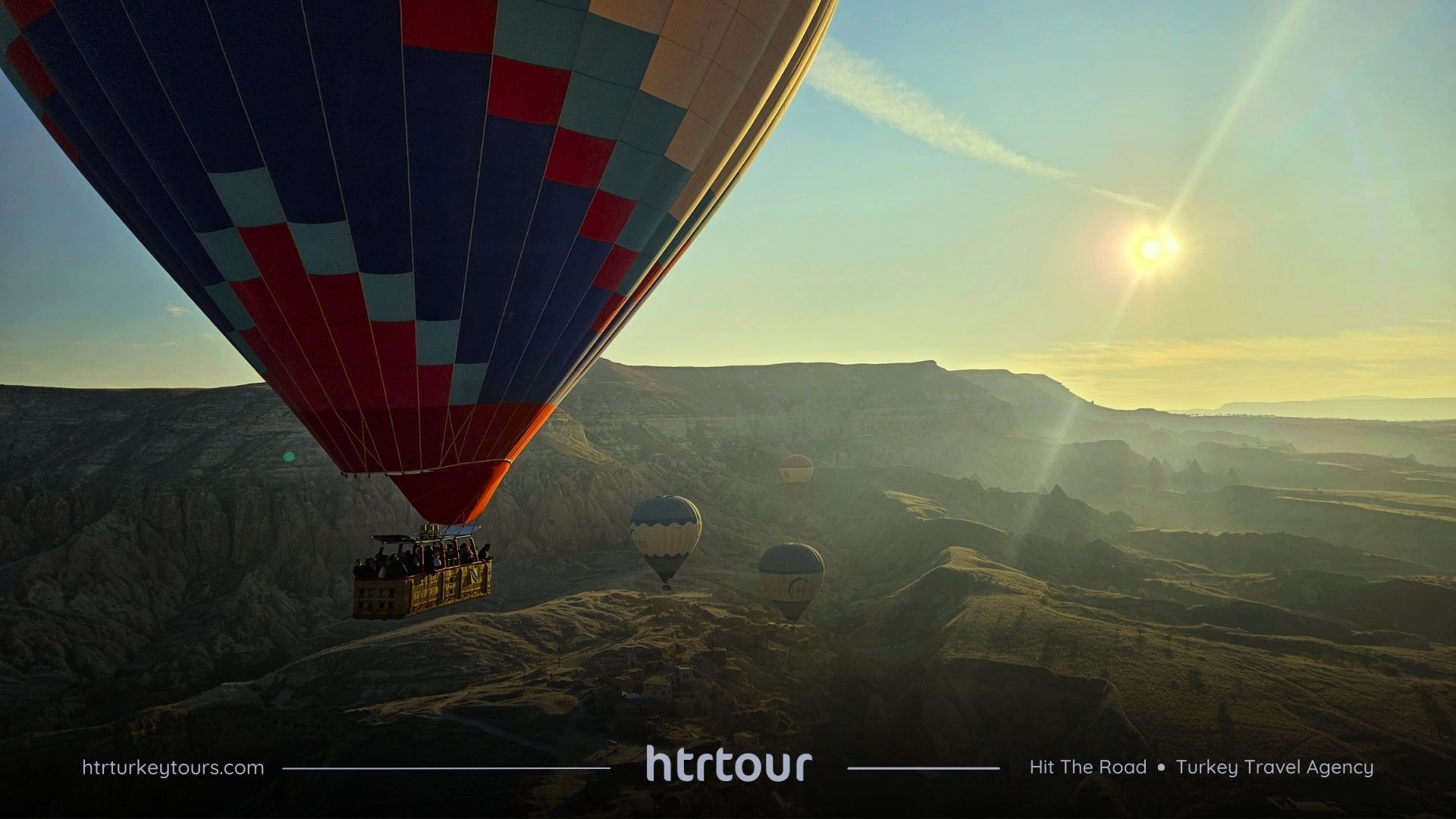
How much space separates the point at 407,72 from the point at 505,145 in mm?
1537

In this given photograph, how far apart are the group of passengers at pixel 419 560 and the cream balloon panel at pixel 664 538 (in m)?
24.5

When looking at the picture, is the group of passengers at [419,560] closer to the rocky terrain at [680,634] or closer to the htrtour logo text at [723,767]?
the rocky terrain at [680,634]

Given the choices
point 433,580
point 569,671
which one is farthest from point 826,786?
point 433,580

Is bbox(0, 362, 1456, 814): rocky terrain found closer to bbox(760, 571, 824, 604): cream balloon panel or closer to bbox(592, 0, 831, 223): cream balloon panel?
bbox(760, 571, 824, 604): cream balloon panel

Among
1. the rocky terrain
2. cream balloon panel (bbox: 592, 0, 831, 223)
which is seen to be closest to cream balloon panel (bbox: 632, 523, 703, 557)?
the rocky terrain

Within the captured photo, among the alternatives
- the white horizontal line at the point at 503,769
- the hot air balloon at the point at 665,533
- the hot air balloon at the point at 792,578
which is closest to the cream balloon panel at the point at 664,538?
the hot air balloon at the point at 665,533

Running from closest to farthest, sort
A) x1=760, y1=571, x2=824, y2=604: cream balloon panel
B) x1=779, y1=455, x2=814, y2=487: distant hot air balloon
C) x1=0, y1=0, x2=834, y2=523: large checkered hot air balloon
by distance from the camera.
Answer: x1=0, y1=0, x2=834, y2=523: large checkered hot air balloon
x1=760, y1=571, x2=824, y2=604: cream balloon panel
x1=779, y1=455, x2=814, y2=487: distant hot air balloon

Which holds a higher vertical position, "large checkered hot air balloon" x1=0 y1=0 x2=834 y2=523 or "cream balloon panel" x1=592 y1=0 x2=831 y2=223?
"cream balloon panel" x1=592 y1=0 x2=831 y2=223

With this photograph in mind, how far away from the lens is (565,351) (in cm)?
1397

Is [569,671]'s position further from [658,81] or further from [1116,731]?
[658,81]

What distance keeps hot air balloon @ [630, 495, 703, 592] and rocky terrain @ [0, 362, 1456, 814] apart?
6.79ft

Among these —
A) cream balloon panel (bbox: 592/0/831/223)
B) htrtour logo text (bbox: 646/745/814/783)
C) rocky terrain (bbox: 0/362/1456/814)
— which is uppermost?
cream balloon panel (bbox: 592/0/831/223)

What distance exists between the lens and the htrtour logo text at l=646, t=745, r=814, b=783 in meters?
20.1

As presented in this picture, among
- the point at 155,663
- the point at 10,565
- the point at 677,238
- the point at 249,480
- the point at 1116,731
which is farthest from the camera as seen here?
the point at 249,480
